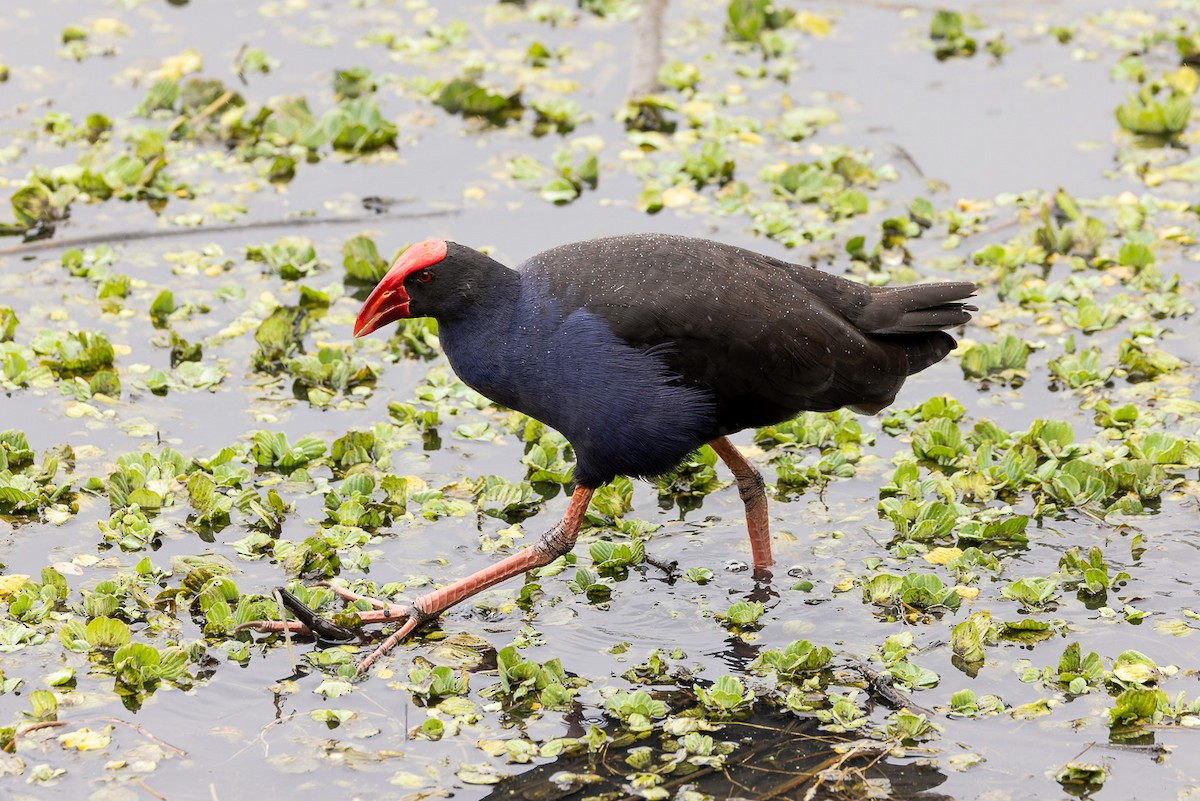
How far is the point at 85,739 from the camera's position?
15.0ft

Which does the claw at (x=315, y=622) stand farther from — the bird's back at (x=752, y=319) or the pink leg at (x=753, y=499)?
the pink leg at (x=753, y=499)

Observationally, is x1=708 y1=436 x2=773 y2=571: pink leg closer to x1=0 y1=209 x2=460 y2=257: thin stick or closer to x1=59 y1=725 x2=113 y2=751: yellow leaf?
x1=59 y1=725 x2=113 y2=751: yellow leaf

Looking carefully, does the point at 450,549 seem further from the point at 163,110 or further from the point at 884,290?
the point at 163,110

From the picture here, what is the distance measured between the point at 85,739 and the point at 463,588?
141 centimetres

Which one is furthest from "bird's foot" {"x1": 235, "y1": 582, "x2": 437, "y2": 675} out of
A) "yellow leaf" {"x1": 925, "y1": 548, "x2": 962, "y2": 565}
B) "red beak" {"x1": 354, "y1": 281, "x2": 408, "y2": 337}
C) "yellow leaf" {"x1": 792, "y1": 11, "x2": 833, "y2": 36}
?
"yellow leaf" {"x1": 792, "y1": 11, "x2": 833, "y2": 36}

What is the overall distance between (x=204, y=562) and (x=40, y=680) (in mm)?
805

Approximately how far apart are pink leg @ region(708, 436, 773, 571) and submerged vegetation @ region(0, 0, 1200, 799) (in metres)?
0.13

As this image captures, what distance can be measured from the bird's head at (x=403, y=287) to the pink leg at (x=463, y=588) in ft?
3.14

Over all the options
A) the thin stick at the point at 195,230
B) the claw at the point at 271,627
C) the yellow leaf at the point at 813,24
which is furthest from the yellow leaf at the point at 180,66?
the claw at the point at 271,627

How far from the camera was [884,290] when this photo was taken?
5.69m

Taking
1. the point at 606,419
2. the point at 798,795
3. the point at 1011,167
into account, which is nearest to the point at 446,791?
the point at 798,795

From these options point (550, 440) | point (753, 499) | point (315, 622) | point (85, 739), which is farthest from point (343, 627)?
point (753, 499)

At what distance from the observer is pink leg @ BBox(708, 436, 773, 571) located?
5.73 meters

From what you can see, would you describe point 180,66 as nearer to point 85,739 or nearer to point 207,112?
point 207,112
